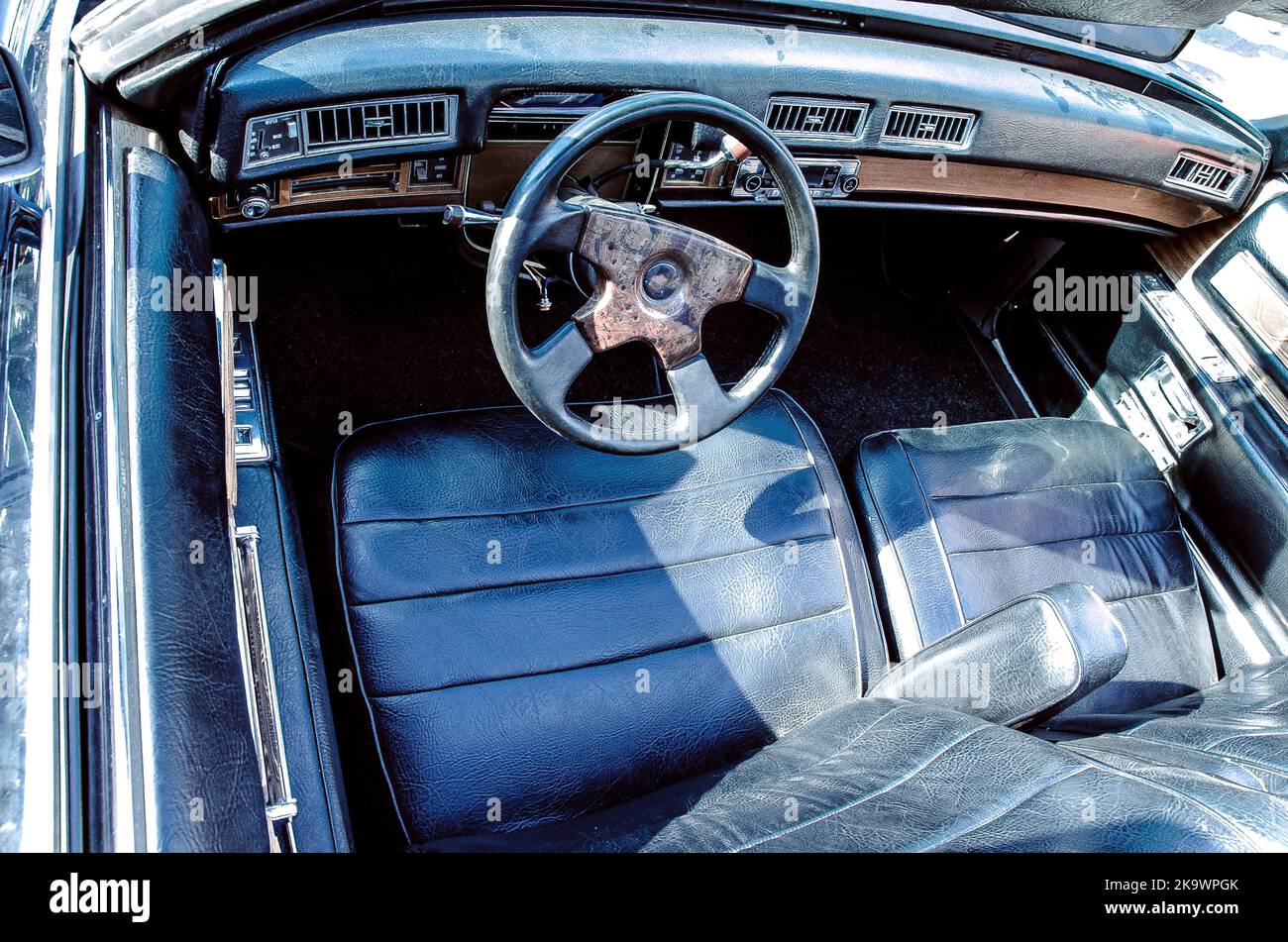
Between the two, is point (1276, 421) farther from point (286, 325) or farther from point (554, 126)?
point (286, 325)

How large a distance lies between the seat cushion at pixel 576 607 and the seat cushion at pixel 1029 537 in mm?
100

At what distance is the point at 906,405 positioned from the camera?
2.81 metres

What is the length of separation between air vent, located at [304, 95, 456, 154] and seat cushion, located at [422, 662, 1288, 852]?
1078 millimetres

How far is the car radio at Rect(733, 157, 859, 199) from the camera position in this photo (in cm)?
190

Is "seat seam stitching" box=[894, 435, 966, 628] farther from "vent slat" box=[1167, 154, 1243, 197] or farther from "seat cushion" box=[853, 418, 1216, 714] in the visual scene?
"vent slat" box=[1167, 154, 1243, 197]

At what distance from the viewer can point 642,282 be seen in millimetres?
1522

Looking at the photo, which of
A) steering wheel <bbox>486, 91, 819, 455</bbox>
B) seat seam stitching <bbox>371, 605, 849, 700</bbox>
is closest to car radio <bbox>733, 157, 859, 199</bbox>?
steering wheel <bbox>486, 91, 819, 455</bbox>

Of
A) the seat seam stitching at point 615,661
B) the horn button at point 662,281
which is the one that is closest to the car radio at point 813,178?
the horn button at point 662,281

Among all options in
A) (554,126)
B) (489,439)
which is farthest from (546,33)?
(489,439)

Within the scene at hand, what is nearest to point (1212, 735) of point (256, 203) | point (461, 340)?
point (256, 203)

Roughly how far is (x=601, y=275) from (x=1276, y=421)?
1477mm

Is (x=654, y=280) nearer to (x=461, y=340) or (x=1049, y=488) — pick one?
(x=1049, y=488)

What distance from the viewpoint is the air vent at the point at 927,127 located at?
1.86m
